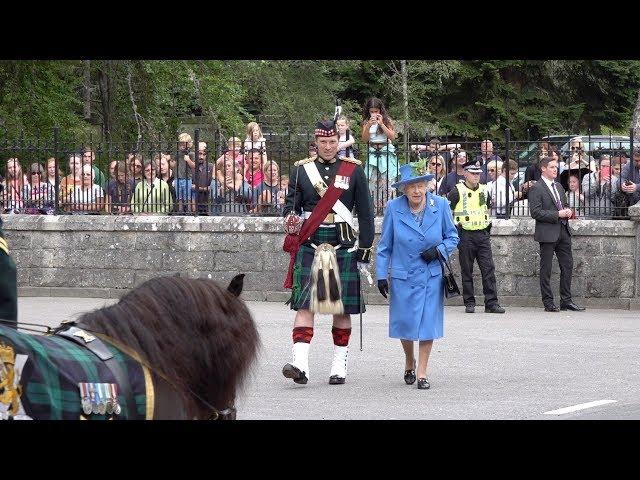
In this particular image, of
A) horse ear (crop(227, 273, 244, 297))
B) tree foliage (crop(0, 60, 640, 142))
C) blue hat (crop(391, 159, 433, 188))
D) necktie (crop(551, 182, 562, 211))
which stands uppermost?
tree foliage (crop(0, 60, 640, 142))

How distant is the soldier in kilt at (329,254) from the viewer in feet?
34.9

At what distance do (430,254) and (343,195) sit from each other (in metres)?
0.88

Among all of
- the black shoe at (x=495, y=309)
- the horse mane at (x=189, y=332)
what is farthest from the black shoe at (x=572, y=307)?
the horse mane at (x=189, y=332)

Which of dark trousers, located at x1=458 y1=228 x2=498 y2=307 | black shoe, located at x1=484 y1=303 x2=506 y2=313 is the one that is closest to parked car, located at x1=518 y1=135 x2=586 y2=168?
dark trousers, located at x1=458 y1=228 x2=498 y2=307

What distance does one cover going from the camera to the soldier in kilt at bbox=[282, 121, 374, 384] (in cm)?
1064

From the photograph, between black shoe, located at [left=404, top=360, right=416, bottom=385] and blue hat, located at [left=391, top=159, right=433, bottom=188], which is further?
black shoe, located at [left=404, top=360, right=416, bottom=385]

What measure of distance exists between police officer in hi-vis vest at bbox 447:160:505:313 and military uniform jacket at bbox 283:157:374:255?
5285 millimetres

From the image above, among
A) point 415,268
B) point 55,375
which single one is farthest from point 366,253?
point 55,375

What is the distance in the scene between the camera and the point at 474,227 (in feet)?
52.5

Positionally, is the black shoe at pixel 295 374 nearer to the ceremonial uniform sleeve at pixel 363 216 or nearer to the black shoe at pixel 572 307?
the ceremonial uniform sleeve at pixel 363 216

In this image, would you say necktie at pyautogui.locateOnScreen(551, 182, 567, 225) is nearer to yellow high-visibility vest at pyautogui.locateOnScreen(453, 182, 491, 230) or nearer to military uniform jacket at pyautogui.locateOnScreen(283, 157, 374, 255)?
yellow high-visibility vest at pyautogui.locateOnScreen(453, 182, 491, 230)

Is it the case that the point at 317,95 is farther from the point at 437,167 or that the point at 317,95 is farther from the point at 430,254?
the point at 430,254

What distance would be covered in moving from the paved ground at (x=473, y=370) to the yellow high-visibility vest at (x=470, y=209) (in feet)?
3.68
